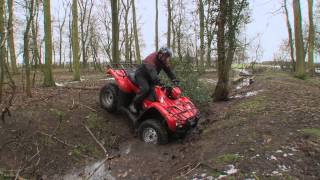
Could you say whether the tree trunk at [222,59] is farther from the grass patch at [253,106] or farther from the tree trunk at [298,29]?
the tree trunk at [298,29]

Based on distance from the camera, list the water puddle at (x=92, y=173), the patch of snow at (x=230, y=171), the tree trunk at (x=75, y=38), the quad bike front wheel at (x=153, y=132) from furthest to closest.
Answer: the tree trunk at (x=75, y=38) < the quad bike front wheel at (x=153, y=132) < the water puddle at (x=92, y=173) < the patch of snow at (x=230, y=171)

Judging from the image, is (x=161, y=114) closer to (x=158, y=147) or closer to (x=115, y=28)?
(x=158, y=147)

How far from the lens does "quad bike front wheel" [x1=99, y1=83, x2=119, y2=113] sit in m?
8.46

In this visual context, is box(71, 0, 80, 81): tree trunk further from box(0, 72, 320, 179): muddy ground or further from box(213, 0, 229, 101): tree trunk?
box(213, 0, 229, 101): tree trunk

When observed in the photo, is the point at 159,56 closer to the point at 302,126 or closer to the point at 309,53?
the point at 302,126

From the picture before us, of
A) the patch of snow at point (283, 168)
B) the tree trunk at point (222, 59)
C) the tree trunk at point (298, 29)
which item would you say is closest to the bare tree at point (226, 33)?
the tree trunk at point (222, 59)

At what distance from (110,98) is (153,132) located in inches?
82.4

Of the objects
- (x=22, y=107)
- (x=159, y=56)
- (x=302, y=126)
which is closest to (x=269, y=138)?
(x=302, y=126)

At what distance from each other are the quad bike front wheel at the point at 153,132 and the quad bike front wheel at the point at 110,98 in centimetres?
145

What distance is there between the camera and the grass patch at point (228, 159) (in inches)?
204

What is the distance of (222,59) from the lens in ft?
35.4

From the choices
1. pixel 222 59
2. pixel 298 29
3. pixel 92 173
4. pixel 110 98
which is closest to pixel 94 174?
pixel 92 173

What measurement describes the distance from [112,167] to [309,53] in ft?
75.2

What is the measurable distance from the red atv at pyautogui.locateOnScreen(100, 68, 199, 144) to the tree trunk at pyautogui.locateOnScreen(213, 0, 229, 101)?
3.72 m
